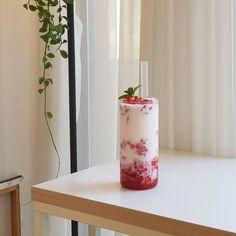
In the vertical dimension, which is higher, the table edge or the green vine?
the green vine

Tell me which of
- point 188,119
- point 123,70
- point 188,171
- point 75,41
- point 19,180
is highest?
point 75,41

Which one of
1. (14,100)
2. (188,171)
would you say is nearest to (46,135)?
(14,100)

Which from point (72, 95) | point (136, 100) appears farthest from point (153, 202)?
point (72, 95)

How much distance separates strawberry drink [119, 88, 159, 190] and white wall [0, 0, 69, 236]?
57 centimetres

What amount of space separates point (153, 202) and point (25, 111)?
72 cm

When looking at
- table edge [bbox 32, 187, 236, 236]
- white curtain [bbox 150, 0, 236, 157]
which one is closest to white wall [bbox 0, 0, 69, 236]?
white curtain [bbox 150, 0, 236, 157]

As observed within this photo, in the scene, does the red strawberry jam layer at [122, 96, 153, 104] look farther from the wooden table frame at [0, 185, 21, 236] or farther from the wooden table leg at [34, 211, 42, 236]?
the wooden table frame at [0, 185, 21, 236]

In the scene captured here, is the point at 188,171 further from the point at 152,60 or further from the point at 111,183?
the point at 152,60

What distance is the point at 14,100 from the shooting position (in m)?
1.36

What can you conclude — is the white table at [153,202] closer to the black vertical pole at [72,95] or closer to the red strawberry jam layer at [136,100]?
the red strawberry jam layer at [136,100]

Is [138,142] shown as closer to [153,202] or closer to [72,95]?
[153,202]

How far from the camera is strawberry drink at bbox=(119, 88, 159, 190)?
0.87 m

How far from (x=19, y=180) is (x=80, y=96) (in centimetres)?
36

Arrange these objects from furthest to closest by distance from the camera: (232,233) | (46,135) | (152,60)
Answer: (46,135), (152,60), (232,233)
